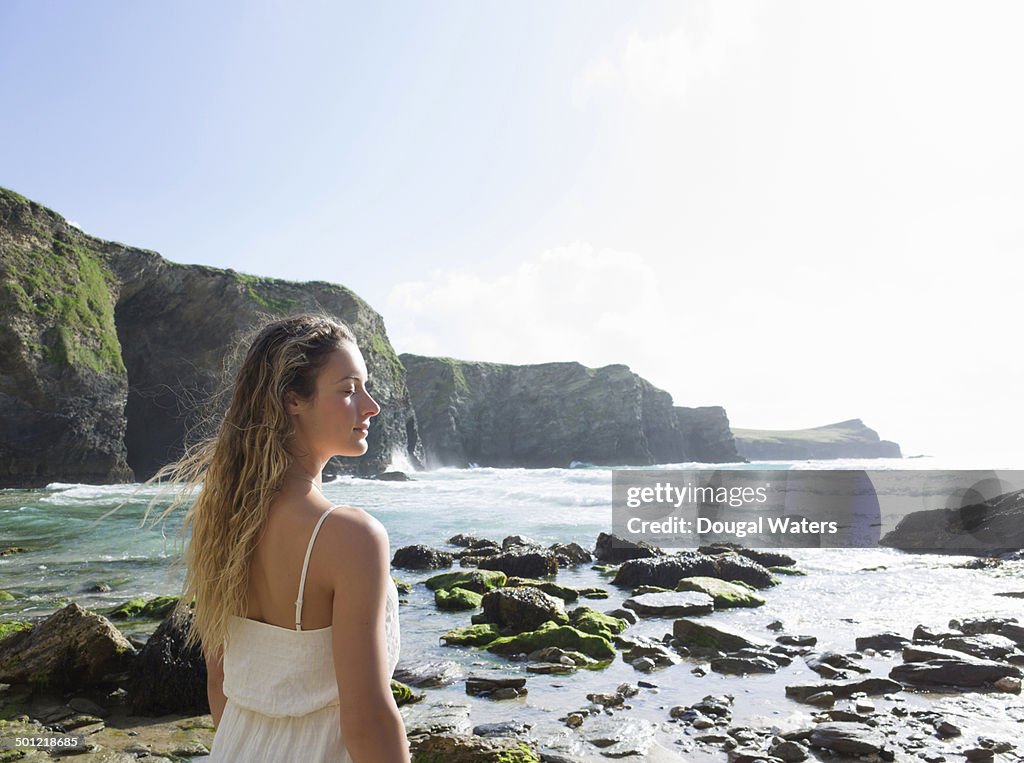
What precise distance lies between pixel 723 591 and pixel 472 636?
4712 mm

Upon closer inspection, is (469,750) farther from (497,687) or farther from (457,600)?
(457,600)

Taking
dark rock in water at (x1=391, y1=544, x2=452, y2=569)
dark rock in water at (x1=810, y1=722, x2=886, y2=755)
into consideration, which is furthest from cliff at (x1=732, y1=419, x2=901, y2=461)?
dark rock in water at (x1=810, y1=722, x2=886, y2=755)

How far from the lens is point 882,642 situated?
841 cm

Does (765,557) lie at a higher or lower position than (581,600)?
higher

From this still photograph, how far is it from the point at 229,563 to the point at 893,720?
6.15 metres

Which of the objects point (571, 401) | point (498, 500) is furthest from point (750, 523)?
point (571, 401)

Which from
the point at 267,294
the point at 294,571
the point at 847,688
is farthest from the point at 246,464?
the point at 267,294

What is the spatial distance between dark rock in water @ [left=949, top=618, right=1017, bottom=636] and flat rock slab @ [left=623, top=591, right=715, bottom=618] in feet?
10.8

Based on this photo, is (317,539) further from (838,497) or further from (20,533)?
(838,497)

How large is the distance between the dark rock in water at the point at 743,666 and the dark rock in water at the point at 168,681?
523 centimetres

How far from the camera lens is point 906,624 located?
9828 millimetres

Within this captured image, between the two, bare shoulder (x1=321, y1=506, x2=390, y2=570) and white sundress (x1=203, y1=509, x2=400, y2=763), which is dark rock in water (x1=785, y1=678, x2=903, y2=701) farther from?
bare shoulder (x1=321, y1=506, x2=390, y2=570)

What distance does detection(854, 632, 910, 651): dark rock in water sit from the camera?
835 cm

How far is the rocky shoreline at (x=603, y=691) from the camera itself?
5.37 metres
